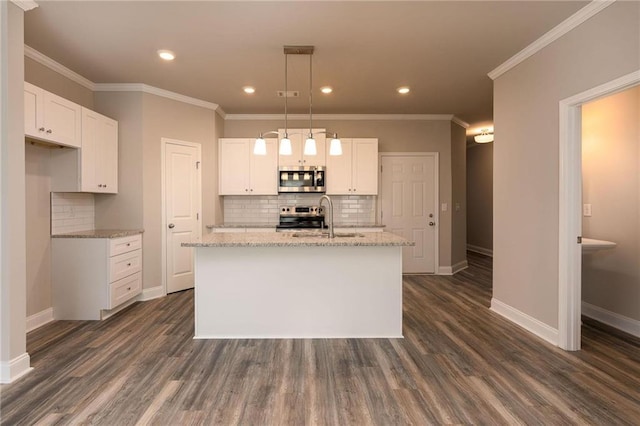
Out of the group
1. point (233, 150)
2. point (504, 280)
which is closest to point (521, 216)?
point (504, 280)

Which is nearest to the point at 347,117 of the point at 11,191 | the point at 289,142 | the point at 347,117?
the point at 347,117

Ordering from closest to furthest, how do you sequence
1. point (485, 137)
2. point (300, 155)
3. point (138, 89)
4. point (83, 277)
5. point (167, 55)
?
point (167, 55)
point (83, 277)
point (138, 89)
point (300, 155)
point (485, 137)

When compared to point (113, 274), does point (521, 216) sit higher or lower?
higher

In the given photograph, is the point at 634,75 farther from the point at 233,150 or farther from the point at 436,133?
the point at 233,150

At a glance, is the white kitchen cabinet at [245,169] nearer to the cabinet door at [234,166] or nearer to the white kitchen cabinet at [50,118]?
the cabinet door at [234,166]

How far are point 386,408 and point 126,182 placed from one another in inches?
156

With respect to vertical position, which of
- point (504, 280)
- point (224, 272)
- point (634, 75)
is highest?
point (634, 75)

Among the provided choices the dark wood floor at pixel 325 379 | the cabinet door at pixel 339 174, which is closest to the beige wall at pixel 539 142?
the dark wood floor at pixel 325 379

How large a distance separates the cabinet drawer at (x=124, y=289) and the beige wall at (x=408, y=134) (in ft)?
9.03

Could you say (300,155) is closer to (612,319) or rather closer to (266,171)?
(266,171)

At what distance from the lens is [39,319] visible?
336 centimetres

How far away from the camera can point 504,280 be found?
12.0ft

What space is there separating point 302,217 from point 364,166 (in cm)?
130

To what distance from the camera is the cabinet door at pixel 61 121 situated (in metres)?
3.06
